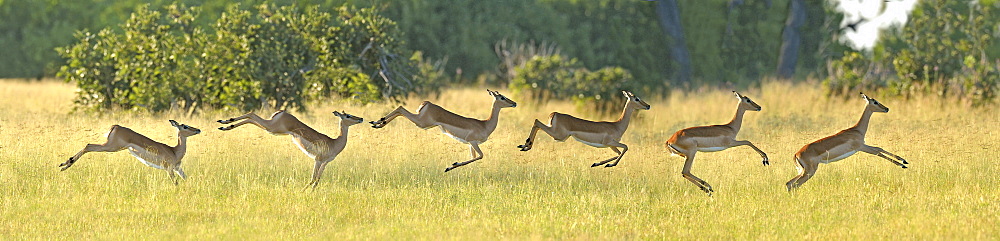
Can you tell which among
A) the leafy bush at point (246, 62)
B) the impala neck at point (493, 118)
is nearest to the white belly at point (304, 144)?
the impala neck at point (493, 118)

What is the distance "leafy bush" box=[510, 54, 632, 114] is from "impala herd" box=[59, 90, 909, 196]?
12165mm

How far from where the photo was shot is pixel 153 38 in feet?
70.2

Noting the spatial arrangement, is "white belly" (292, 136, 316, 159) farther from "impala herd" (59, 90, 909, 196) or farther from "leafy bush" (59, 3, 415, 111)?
"leafy bush" (59, 3, 415, 111)

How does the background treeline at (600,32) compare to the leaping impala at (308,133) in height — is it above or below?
above

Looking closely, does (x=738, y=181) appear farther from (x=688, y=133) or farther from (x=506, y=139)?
(x=506, y=139)

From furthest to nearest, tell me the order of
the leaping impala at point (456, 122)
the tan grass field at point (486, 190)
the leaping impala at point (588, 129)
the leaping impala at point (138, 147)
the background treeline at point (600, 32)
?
the background treeline at point (600, 32) < the leaping impala at point (138, 147) < the leaping impala at point (588, 129) < the leaping impala at point (456, 122) < the tan grass field at point (486, 190)

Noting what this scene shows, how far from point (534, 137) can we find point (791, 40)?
28.7m

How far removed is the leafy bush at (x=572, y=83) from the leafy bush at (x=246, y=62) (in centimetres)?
383

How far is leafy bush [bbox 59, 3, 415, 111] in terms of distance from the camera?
2050 centimetres

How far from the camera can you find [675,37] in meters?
37.9

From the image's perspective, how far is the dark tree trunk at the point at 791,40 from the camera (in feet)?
125

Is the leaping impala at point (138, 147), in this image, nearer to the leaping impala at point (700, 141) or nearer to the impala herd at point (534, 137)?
the impala herd at point (534, 137)

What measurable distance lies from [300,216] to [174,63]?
39.8 ft

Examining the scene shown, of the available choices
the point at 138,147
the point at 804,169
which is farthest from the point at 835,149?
the point at 138,147
